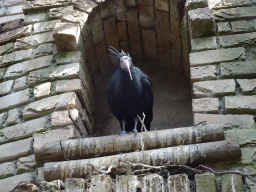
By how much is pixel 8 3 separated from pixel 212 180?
3970mm

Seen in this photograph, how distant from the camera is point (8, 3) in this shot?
5.46 meters

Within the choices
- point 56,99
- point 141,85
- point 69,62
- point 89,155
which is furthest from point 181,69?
point 89,155

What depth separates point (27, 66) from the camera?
4.04m

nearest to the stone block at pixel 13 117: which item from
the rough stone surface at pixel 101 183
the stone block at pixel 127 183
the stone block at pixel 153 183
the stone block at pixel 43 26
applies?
the stone block at pixel 43 26

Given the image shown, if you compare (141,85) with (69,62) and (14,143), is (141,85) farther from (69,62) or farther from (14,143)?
(14,143)

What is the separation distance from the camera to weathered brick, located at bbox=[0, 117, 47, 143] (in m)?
3.41

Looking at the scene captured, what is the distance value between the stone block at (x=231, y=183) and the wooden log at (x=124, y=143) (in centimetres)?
40

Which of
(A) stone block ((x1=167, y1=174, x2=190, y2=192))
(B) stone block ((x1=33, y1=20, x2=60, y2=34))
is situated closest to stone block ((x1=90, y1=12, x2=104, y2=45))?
(B) stone block ((x1=33, y1=20, x2=60, y2=34))

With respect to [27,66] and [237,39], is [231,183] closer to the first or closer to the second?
[237,39]

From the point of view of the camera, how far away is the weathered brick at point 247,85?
10.8ft

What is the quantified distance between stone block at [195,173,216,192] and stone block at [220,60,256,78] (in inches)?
45.3

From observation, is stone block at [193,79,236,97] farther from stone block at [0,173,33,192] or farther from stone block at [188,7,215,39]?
stone block at [0,173,33,192]

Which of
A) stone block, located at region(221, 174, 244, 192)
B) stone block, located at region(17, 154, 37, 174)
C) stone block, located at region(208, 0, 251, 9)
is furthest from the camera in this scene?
stone block, located at region(208, 0, 251, 9)

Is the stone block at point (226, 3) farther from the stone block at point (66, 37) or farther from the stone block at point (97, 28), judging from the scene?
the stone block at point (66, 37)
